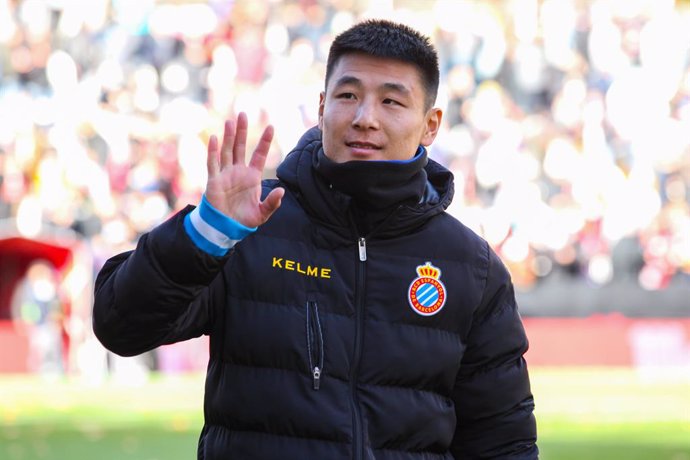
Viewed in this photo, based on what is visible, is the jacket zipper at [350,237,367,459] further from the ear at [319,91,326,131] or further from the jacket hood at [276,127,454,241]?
the ear at [319,91,326,131]

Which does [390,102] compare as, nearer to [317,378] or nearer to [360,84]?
[360,84]

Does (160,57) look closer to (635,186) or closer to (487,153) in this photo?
(487,153)

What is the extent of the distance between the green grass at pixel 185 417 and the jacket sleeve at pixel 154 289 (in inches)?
306

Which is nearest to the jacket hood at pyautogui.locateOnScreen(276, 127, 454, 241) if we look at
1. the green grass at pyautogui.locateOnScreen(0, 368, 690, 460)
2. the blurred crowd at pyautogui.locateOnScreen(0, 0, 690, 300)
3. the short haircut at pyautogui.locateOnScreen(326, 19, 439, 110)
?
the short haircut at pyautogui.locateOnScreen(326, 19, 439, 110)

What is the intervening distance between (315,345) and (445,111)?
18922 mm

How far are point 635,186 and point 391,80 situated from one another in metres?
18.3

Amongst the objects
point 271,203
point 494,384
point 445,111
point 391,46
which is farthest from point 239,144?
point 445,111

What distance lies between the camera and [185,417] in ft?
45.2

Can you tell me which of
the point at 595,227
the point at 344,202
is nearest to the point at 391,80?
the point at 344,202

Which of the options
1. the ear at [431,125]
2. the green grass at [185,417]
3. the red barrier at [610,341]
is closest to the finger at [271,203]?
the ear at [431,125]

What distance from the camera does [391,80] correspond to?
345 centimetres

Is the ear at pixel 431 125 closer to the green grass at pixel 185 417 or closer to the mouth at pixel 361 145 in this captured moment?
the mouth at pixel 361 145

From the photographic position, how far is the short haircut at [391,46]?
3.45m

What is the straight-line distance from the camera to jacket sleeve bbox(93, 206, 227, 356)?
3.00m
